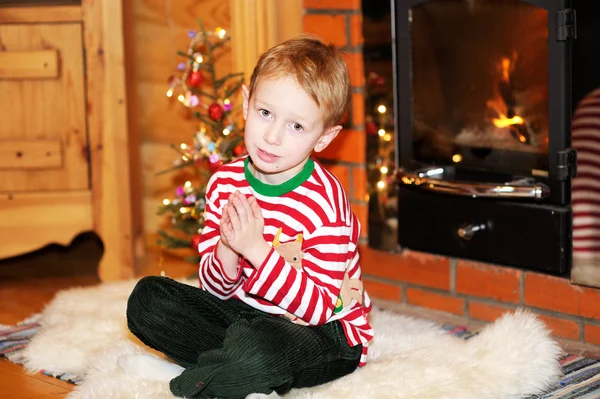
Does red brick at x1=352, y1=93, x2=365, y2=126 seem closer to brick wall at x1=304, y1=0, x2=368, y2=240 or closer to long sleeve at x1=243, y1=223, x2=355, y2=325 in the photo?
brick wall at x1=304, y1=0, x2=368, y2=240

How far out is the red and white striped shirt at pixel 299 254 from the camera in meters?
1.47

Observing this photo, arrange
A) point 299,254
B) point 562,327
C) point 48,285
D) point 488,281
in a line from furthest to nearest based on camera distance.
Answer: point 48,285, point 488,281, point 562,327, point 299,254

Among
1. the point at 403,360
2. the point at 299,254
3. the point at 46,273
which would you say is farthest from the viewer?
the point at 46,273

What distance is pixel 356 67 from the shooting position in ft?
7.35

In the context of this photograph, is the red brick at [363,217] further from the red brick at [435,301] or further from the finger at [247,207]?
the finger at [247,207]

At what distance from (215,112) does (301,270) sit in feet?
2.62

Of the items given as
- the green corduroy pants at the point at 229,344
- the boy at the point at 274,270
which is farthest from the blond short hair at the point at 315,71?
the green corduroy pants at the point at 229,344

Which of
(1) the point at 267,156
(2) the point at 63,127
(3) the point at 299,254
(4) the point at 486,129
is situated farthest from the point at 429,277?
(2) the point at 63,127

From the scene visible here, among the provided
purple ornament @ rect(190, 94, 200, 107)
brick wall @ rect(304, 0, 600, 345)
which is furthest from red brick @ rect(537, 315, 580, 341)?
purple ornament @ rect(190, 94, 200, 107)

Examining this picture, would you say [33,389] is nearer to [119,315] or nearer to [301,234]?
[119,315]

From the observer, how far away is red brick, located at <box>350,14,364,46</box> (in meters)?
2.20

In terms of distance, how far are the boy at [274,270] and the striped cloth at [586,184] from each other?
0.52m

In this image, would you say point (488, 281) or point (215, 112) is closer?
point (488, 281)

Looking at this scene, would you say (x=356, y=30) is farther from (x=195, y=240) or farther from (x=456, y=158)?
(x=195, y=240)
